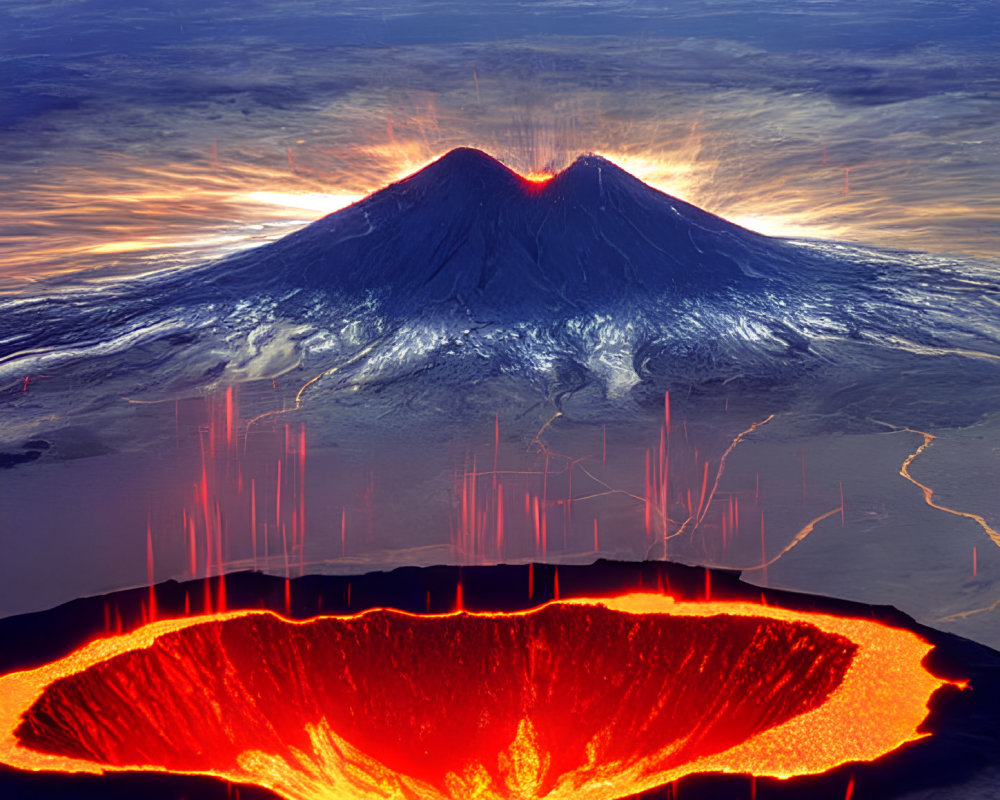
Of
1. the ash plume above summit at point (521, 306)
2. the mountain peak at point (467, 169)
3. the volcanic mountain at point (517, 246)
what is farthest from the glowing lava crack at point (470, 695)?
the mountain peak at point (467, 169)

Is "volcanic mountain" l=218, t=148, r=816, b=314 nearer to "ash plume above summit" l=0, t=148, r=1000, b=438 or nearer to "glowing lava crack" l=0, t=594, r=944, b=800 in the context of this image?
"ash plume above summit" l=0, t=148, r=1000, b=438

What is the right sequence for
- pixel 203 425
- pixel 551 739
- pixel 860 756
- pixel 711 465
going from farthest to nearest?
pixel 203 425, pixel 711 465, pixel 551 739, pixel 860 756

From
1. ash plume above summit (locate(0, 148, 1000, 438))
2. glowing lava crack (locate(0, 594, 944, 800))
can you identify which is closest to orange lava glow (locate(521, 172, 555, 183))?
ash plume above summit (locate(0, 148, 1000, 438))

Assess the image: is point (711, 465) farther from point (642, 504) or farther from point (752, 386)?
point (752, 386)

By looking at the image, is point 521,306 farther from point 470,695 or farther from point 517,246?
point 470,695

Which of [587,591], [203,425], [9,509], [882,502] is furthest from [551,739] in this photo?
[203,425]

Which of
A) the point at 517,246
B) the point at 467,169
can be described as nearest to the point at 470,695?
the point at 517,246

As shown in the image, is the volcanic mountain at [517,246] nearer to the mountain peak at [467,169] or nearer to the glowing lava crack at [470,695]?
the mountain peak at [467,169]
